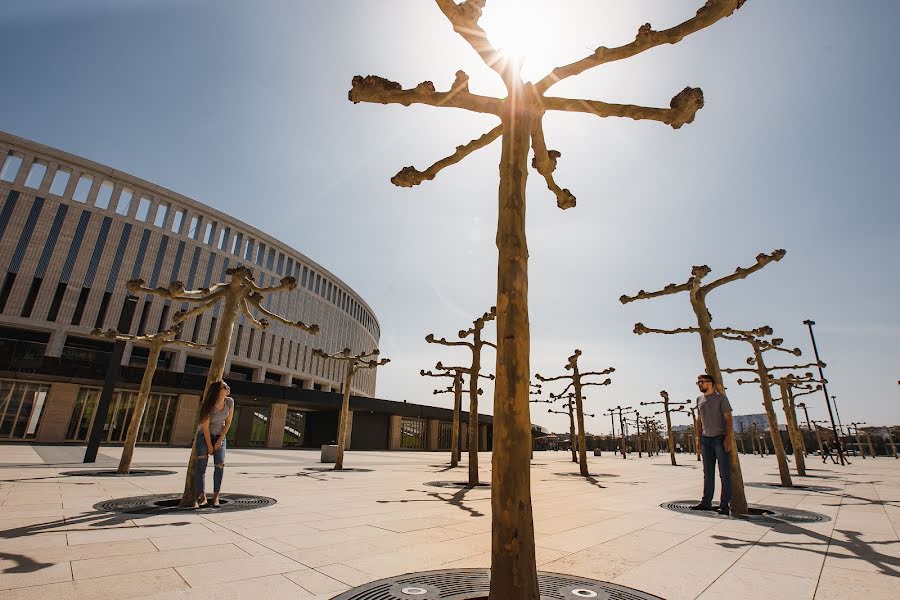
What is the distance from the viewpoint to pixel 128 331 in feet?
79.4

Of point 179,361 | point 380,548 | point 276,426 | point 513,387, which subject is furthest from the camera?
point 179,361

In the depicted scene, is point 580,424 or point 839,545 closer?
point 839,545

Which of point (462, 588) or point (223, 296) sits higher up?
point (223, 296)

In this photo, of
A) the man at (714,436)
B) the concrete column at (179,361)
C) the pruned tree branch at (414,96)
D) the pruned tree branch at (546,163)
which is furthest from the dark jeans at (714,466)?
the concrete column at (179,361)

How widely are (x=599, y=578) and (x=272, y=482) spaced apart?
8.88 meters

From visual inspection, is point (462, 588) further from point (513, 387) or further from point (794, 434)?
point (794, 434)

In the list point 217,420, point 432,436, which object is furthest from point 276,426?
point 217,420

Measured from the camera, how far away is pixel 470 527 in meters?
5.46

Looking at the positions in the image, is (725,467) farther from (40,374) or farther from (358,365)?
(40,374)

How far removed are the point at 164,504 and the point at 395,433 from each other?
33672 millimetres

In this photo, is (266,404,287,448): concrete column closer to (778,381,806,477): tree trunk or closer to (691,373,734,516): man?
(691,373,734,516): man

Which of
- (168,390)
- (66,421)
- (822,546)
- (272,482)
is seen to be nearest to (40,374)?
(66,421)

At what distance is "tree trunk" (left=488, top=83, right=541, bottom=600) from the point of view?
7.60 ft

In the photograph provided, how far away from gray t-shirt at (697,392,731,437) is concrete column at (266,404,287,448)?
31.4 m
